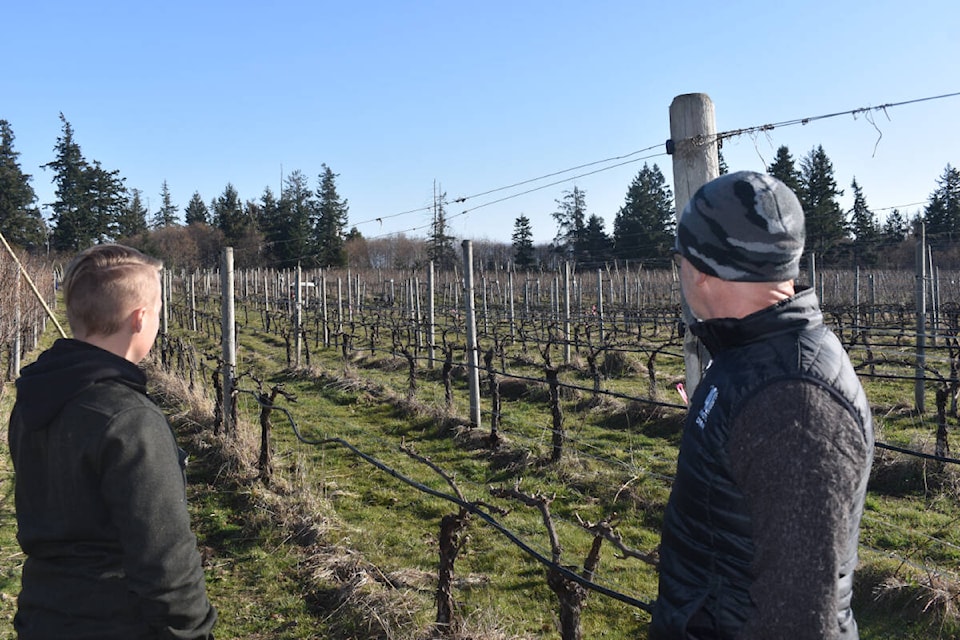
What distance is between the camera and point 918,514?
221 inches

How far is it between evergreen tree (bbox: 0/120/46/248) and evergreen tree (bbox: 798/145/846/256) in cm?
4031

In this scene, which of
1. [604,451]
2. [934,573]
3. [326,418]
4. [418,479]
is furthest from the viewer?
[326,418]

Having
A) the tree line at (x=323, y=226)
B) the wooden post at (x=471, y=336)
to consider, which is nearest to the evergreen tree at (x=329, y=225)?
the tree line at (x=323, y=226)

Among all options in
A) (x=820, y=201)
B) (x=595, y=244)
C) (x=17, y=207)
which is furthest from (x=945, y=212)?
(x=17, y=207)

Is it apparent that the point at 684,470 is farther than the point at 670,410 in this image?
No

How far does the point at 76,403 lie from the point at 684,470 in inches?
51.8

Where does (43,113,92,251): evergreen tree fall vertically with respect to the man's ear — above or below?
above

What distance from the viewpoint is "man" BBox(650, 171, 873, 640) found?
104cm

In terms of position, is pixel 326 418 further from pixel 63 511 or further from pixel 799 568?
pixel 799 568

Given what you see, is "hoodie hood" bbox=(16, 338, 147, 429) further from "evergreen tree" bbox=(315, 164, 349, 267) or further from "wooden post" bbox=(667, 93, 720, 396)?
"evergreen tree" bbox=(315, 164, 349, 267)

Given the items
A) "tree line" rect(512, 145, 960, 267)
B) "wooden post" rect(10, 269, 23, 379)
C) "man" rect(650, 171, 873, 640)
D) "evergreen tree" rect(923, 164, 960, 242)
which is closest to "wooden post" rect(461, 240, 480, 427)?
"man" rect(650, 171, 873, 640)

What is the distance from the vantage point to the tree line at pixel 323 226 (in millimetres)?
37875

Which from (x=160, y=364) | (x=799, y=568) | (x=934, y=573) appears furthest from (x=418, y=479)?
(x=160, y=364)

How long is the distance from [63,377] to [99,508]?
0.31 meters
